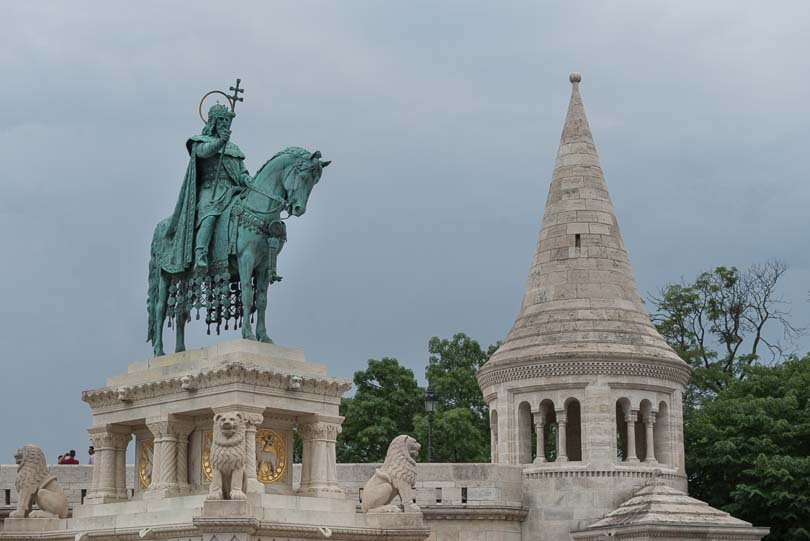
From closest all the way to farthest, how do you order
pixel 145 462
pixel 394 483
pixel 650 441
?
1. pixel 394 483
2. pixel 145 462
3. pixel 650 441

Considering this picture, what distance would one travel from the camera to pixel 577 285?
124ft

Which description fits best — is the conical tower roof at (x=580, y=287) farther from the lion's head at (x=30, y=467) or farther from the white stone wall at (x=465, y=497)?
the lion's head at (x=30, y=467)

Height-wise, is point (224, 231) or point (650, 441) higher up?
point (224, 231)

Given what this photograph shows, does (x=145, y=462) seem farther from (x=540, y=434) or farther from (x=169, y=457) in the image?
(x=540, y=434)

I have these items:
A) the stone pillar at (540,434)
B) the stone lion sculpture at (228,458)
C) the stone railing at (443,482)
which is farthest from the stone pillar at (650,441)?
the stone lion sculpture at (228,458)

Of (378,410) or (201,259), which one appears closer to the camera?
(201,259)

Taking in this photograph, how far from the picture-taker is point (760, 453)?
39.3 m

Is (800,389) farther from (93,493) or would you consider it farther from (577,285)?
(93,493)

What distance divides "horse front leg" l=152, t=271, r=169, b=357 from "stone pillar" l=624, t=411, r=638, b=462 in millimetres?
14358

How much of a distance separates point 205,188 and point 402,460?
202 inches

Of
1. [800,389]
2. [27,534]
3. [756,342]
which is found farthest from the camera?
[756,342]

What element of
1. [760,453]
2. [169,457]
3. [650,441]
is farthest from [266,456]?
[760,453]

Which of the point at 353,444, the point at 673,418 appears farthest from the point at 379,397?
the point at 673,418

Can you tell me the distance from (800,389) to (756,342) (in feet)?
34.5
